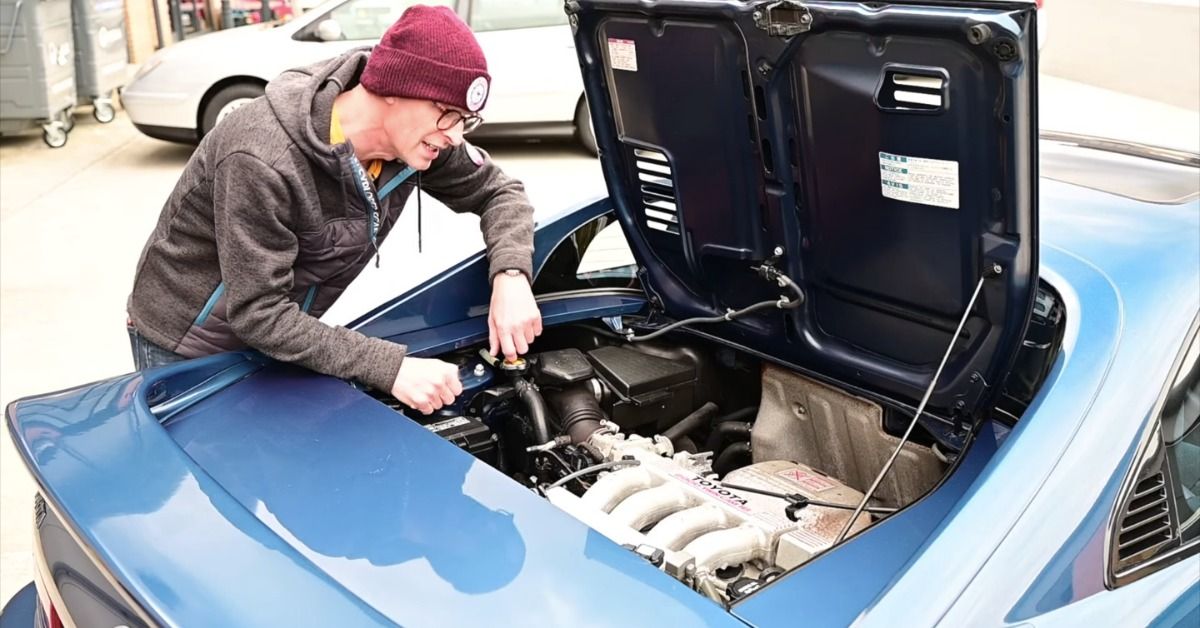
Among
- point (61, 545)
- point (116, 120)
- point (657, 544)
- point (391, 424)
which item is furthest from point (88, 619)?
point (116, 120)

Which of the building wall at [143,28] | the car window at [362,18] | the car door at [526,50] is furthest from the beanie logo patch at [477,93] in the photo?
the building wall at [143,28]

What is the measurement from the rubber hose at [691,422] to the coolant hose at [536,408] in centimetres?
32

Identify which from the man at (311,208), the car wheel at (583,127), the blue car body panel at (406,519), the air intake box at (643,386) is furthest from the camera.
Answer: the car wheel at (583,127)

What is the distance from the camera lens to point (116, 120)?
949 cm

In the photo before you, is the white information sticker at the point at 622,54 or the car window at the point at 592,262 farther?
the car window at the point at 592,262

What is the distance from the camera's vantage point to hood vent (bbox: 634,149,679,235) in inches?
92.3

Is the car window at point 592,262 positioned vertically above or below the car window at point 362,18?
above

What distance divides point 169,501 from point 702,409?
130 cm

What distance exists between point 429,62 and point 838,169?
76 centimetres

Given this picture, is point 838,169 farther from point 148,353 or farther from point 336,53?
point 336,53

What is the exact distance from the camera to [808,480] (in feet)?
7.39

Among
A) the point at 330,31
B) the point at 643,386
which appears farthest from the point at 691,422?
the point at 330,31

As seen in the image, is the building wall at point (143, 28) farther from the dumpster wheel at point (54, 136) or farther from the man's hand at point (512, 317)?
the man's hand at point (512, 317)

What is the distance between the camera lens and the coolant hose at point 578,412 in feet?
7.63
